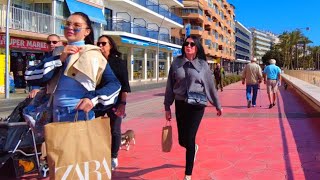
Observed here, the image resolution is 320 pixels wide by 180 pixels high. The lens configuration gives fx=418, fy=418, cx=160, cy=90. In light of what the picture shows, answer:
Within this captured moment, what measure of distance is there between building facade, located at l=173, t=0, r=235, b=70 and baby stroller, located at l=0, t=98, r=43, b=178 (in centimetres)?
4833

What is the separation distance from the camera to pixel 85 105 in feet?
10.1

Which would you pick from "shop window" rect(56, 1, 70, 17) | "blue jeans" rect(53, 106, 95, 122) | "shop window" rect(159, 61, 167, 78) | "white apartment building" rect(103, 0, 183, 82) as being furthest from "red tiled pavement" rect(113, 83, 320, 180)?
"shop window" rect(159, 61, 167, 78)

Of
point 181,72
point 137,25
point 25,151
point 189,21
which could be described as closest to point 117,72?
point 181,72

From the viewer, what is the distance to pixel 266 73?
44.8 feet

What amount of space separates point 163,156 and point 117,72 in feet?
6.07

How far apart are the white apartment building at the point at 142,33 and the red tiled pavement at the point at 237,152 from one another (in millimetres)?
20609

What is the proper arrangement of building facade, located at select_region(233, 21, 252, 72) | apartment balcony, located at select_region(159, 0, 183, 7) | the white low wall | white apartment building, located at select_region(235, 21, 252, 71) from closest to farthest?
the white low wall, apartment balcony, located at select_region(159, 0, 183, 7), building facade, located at select_region(233, 21, 252, 72), white apartment building, located at select_region(235, 21, 252, 71)

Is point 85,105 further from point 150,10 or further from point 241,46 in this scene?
point 241,46

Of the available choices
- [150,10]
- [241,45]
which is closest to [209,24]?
[150,10]

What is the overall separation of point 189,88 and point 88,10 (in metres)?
27.3

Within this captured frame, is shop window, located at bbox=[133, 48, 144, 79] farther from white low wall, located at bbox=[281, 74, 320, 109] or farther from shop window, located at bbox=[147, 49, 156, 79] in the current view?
white low wall, located at bbox=[281, 74, 320, 109]

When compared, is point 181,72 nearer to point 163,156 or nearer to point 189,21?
point 163,156

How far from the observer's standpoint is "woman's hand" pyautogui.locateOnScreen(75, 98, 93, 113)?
122 inches

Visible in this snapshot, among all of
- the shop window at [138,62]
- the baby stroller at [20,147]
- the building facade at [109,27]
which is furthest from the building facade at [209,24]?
the baby stroller at [20,147]
